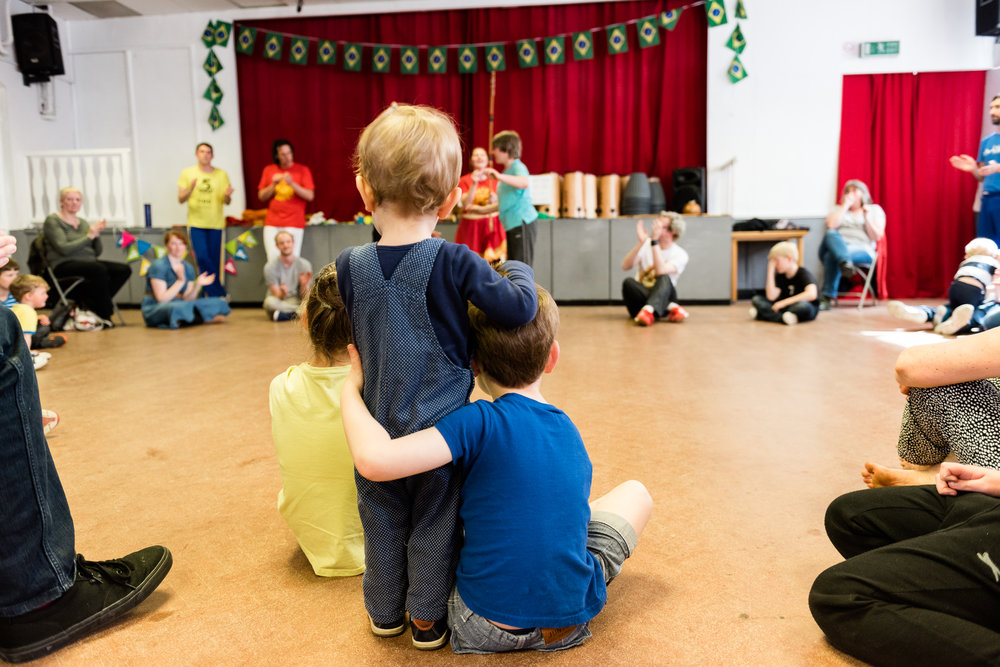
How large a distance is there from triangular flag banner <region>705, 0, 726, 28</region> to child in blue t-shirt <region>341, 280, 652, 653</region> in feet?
19.9

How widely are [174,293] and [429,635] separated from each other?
4.84 metres

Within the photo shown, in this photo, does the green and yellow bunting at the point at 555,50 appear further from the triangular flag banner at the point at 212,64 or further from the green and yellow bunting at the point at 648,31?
the triangular flag banner at the point at 212,64

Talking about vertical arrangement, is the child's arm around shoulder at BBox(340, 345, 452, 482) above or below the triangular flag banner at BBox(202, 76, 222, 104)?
below

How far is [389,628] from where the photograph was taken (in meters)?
1.10

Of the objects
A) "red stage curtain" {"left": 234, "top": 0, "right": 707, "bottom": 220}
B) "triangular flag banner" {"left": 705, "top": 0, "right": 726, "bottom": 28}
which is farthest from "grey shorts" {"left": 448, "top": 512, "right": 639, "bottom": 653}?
"triangular flag banner" {"left": 705, "top": 0, "right": 726, "bottom": 28}

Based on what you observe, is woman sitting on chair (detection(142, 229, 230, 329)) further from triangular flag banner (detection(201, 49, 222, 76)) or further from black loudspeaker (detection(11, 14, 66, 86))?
black loudspeaker (detection(11, 14, 66, 86))

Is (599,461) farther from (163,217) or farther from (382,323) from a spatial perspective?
(163,217)

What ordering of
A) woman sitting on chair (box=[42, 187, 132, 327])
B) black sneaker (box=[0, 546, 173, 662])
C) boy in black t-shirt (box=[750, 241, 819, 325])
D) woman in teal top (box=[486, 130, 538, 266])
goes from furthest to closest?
woman sitting on chair (box=[42, 187, 132, 327])
boy in black t-shirt (box=[750, 241, 819, 325])
woman in teal top (box=[486, 130, 538, 266])
black sneaker (box=[0, 546, 173, 662])

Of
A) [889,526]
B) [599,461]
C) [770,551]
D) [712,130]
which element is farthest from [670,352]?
[712,130]

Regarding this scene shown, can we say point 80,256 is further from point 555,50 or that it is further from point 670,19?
point 670,19

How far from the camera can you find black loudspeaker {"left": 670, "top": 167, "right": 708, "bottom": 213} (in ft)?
20.5

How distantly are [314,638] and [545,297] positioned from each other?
63 cm

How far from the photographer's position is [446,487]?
3.39ft

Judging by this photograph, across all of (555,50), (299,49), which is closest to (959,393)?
(555,50)
